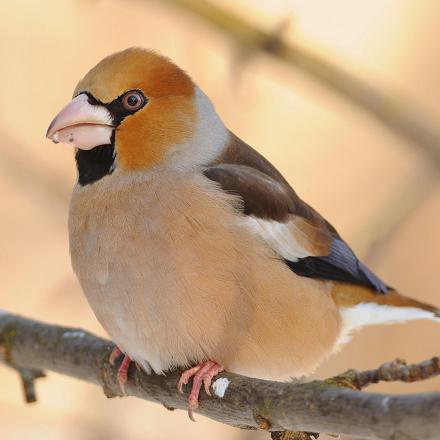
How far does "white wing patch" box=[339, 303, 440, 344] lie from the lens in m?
4.56

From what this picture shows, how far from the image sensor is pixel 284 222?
14.4 ft

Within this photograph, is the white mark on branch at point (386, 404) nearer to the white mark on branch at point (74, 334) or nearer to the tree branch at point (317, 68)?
the tree branch at point (317, 68)

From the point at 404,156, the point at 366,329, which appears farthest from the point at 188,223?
the point at 404,156

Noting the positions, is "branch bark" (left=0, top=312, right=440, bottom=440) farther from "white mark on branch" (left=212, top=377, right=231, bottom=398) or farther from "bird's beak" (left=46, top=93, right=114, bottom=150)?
"bird's beak" (left=46, top=93, right=114, bottom=150)

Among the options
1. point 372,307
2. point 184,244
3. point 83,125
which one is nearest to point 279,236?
point 184,244

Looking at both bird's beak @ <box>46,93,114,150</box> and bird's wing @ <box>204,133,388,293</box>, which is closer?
bird's beak @ <box>46,93,114,150</box>

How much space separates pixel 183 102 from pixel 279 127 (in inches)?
107

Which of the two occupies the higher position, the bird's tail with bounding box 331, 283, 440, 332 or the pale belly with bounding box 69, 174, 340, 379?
the pale belly with bounding box 69, 174, 340, 379

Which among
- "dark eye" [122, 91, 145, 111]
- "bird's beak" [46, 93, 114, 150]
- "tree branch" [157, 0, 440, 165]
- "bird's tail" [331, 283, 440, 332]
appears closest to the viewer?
"bird's beak" [46, 93, 114, 150]

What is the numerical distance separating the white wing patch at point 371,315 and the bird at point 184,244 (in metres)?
0.02

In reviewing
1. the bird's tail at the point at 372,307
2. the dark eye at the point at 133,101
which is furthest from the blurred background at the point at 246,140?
the dark eye at the point at 133,101

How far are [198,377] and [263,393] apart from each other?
612 mm

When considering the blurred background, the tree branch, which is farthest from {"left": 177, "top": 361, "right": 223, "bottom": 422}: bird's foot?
the tree branch

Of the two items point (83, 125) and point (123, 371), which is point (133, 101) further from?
point (123, 371)
